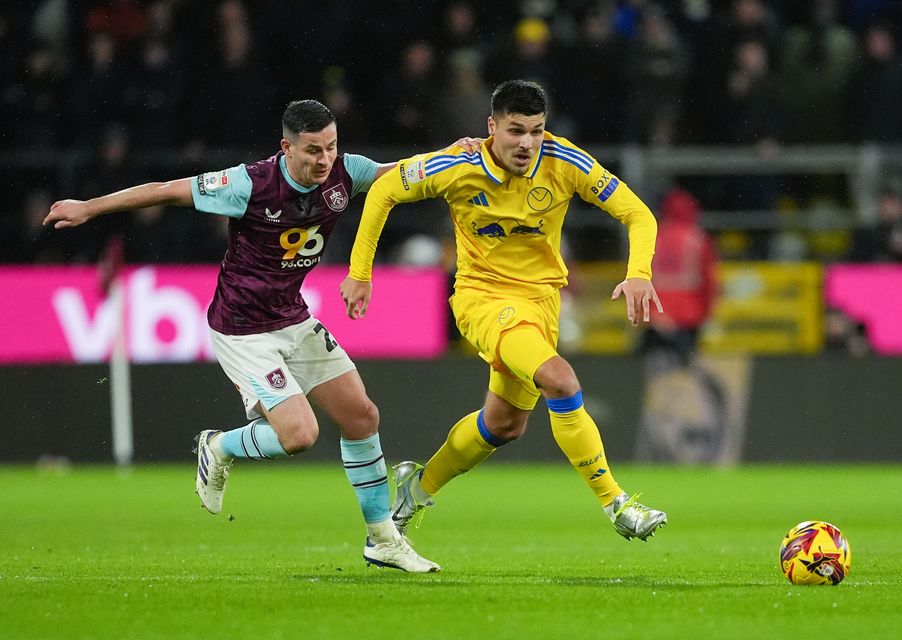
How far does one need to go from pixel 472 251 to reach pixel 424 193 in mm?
508

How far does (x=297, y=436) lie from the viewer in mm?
7941

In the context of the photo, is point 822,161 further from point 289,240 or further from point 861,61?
point 289,240

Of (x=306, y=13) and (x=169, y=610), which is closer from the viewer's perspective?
(x=169, y=610)

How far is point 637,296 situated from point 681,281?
353 inches

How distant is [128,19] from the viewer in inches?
707

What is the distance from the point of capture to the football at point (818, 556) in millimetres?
7211

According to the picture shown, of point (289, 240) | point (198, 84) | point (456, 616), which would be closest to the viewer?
point (456, 616)

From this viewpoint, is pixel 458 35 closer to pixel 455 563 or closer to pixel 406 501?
pixel 406 501

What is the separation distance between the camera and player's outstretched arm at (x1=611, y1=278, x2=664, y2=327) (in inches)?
293

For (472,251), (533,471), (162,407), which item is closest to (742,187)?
(533,471)

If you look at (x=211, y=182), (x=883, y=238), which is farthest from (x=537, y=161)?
(x=883, y=238)

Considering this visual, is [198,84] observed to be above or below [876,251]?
above

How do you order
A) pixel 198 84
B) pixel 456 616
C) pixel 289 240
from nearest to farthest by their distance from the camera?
pixel 456 616 → pixel 289 240 → pixel 198 84

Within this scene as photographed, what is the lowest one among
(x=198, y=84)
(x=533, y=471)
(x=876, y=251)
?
(x=533, y=471)
